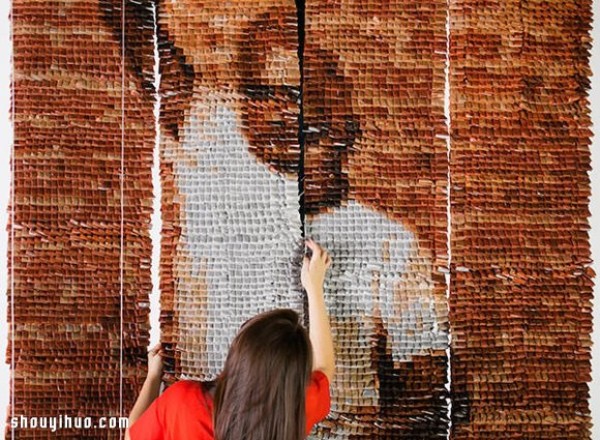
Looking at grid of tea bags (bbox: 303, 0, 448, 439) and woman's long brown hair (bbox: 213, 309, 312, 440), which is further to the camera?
grid of tea bags (bbox: 303, 0, 448, 439)

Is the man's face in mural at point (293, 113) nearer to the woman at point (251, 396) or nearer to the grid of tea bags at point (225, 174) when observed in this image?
the grid of tea bags at point (225, 174)

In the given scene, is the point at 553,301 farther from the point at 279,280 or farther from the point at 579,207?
the point at 279,280

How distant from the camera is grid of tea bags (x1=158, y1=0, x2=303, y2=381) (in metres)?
1.28

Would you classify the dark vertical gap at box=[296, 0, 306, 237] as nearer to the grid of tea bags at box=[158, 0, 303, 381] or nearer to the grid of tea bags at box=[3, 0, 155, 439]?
the grid of tea bags at box=[158, 0, 303, 381]

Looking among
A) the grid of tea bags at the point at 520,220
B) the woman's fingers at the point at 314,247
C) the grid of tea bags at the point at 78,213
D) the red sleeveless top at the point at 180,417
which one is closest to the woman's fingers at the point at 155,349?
the grid of tea bags at the point at 78,213

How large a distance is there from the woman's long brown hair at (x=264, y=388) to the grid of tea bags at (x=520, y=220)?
0.51 meters

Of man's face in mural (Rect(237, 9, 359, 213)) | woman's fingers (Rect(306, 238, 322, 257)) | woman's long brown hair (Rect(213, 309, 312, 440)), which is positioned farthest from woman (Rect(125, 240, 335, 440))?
man's face in mural (Rect(237, 9, 359, 213))

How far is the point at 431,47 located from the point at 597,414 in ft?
2.98

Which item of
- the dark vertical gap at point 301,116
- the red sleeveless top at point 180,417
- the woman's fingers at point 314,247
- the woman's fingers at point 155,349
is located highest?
the dark vertical gap at point 301,116

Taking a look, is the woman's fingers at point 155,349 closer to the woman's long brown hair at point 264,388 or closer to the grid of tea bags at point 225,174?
the grid of tea bags at point 225,174

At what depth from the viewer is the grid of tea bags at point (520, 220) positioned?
1273 mm

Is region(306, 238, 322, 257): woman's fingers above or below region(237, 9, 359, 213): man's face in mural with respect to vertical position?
below

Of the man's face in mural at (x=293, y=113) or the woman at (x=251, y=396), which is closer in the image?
the woman at (x=251, y=396)

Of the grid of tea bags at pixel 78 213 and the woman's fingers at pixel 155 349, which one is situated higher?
the grid of tea bags at pixel 78 213
